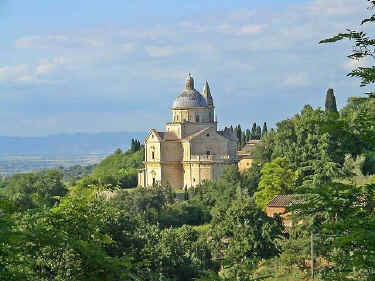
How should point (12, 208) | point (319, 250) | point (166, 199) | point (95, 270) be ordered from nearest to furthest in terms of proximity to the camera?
1. point (12, 208)
2. point (95, 270)
3. point (319, 250)
4. point (166, 199)

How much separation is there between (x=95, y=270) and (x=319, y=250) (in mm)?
18281

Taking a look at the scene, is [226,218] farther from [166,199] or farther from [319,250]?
[166,199]

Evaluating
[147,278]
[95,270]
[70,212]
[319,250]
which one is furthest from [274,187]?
[95,270]

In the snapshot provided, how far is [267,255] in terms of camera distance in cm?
3456

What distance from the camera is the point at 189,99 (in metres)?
75.8

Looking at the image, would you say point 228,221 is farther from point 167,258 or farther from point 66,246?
point 66,246

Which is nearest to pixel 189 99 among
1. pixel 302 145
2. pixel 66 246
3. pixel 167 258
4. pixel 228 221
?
pixel 302 145

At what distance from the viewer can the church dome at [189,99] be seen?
75438 millimetres

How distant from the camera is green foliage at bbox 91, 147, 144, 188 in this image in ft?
237

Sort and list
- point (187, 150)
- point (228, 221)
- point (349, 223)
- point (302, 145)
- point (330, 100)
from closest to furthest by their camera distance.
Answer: point (349, 223) → point (228, 221) → point (302, 145) → point (330, 100) → point (187, 150)

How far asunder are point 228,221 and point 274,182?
14723 millimetres

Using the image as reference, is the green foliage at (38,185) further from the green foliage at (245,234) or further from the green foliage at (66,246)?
the green foliage at (66,246)

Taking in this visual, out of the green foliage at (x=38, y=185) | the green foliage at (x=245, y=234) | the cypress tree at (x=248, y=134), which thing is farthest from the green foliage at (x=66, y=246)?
the cypress tree at (x=248, y=134)

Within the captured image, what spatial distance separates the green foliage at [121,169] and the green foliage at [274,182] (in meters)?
16.0
